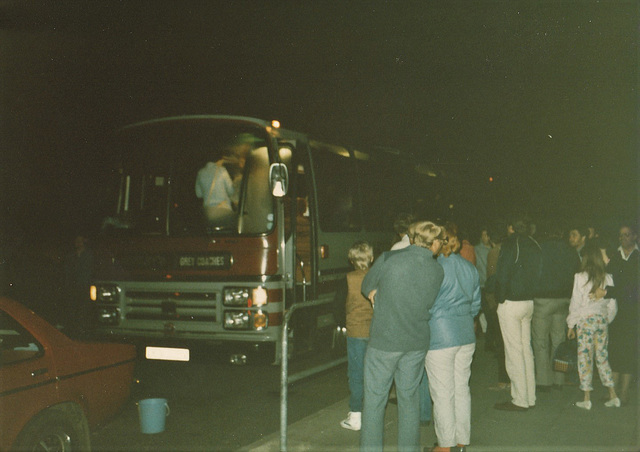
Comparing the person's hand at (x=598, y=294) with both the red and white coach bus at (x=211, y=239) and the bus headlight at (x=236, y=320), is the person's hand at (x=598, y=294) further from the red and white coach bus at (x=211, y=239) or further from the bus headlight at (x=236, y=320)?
the bus headlight at (x=236, y=320)

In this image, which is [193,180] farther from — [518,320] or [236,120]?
[518,320]

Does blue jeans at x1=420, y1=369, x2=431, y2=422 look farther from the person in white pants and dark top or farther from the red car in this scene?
the red car

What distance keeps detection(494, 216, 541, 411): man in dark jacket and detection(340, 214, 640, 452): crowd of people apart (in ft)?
0.04

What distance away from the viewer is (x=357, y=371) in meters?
6.73

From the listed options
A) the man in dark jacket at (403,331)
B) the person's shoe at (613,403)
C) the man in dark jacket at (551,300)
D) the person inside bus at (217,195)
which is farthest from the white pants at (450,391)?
the person inside bus at (217,195)

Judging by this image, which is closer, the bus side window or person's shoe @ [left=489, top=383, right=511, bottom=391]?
person's shoe @ [left=489, top=383, right=511, bottom=391]

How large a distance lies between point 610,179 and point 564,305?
38343 millimetres

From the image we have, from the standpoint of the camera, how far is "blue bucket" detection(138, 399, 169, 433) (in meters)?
6.48

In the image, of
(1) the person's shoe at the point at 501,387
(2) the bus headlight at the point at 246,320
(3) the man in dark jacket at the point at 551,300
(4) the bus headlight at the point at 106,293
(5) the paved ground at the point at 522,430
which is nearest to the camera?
(5) the paved ground at the point at 522,430

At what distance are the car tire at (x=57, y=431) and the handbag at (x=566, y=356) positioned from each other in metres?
5.28

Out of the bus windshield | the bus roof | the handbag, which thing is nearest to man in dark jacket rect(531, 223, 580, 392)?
the handbag

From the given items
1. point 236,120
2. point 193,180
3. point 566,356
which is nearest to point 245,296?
point 193,180

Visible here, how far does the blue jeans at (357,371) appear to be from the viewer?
6.68 meters

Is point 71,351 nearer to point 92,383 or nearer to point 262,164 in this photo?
point 92,383
